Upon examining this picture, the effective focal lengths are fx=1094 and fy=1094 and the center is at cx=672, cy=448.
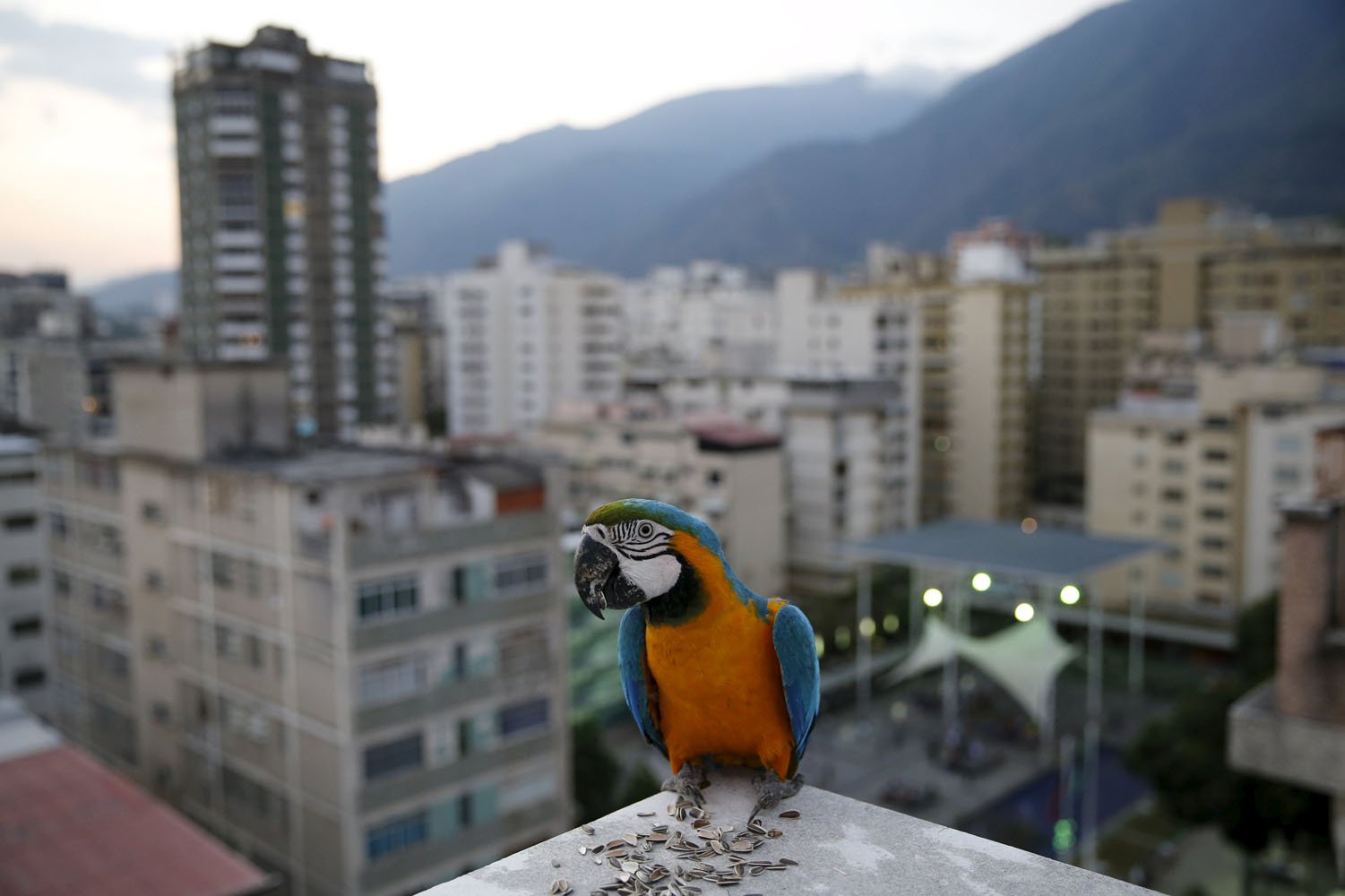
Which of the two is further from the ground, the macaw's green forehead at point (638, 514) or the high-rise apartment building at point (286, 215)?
the high-rise apartment building at point (286, 215)

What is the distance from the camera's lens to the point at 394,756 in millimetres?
20016

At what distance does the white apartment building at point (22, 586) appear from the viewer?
31.7 meters

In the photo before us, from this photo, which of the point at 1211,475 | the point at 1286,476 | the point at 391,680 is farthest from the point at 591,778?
the point at 1211,475

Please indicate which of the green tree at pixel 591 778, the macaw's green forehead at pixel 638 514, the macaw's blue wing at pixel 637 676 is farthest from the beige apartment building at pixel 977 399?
the macaw's green forehead at pixel 638 514

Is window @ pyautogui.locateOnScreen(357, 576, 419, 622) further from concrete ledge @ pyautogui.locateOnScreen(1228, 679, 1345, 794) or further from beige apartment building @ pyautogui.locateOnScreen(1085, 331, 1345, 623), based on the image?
beige apartment building @ pyautogui.locateOnScreen(1085, 331, 1345, 623)

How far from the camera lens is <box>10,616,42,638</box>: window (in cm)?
3177

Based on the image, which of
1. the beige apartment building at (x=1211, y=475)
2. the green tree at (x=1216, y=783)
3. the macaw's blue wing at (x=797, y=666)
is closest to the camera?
the macaw's blue wing at (x=797, y=666)

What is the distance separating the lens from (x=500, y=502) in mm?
21844

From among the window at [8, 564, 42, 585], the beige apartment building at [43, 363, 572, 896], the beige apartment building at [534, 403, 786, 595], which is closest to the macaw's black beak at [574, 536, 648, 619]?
the beige apartment building at [43, 363, 572, 896]

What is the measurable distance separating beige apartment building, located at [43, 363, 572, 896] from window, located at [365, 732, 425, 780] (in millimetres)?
33

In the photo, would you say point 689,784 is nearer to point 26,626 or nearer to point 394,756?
point 394,756

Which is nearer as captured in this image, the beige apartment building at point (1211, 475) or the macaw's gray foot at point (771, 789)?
the macaw's gray foot at point (771, 789)

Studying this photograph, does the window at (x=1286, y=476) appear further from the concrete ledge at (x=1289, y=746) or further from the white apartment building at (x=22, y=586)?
the white apartment building at (x=22, y=586)

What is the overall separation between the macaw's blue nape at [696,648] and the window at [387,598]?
15428 mm
